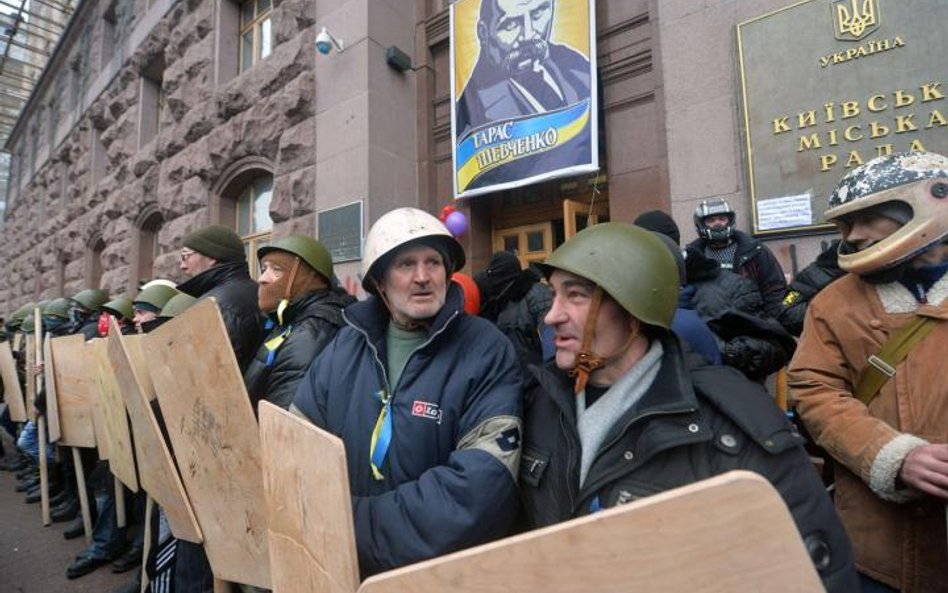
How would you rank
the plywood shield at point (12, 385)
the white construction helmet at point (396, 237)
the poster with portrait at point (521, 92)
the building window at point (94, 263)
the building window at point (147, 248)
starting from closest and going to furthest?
the white construction helmet at point (396, 237), the poster with portrait at point (521, 92), the plywood shield at point (12, 385), the building window at point (147, 248), the building window at point (94, 263)

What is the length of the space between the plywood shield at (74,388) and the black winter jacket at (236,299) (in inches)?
53.7

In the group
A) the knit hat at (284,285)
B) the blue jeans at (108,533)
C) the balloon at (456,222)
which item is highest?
the balloon at (456,222)

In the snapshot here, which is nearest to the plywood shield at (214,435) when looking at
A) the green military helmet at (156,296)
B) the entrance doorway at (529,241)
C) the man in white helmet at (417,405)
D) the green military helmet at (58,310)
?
the man in white helmet at (417,405)

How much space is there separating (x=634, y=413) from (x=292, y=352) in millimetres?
1444

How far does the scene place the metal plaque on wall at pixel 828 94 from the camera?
3.06 m

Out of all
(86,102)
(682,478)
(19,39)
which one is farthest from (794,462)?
(19,39)

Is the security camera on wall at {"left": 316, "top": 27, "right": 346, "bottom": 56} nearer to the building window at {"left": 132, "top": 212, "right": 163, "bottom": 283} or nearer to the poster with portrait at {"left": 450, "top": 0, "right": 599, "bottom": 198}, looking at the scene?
the poster with portrait at {"left": 450, "top": 0, "right": 599, "bottom": 198}

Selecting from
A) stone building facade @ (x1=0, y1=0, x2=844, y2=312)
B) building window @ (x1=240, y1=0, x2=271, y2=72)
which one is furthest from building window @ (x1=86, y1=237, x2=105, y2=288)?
building window @ (x1=240, y1=0, x2=271, y2=72)

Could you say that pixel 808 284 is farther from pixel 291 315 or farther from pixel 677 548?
pixel 291 315

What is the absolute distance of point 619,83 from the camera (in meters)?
4.81

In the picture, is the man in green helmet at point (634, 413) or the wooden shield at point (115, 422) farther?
the wooden shield at point (115, 422)

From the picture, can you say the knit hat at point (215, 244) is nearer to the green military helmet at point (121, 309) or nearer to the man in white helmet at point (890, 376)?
the green military helmet at point (121, 309)

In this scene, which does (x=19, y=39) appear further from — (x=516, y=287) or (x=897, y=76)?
(x=897, y=76)

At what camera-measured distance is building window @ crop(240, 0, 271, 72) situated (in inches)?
304
